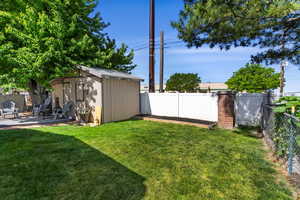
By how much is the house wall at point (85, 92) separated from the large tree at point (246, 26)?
4682 mm

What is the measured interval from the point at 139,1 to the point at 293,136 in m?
12.1

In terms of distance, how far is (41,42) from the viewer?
710cm

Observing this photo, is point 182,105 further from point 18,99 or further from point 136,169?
point 18,99

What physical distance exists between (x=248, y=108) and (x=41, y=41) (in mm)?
10218

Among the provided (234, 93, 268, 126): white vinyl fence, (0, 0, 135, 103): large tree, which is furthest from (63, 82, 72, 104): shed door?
(234, 93, 268, 126): white vinyl fence

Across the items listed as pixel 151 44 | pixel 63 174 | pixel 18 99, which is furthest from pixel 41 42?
pixel 18 99

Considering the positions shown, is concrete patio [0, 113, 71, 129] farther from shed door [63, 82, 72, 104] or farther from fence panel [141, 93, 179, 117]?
fence panel [141, 93, 179, 117]

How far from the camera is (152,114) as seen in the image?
965 centimetres

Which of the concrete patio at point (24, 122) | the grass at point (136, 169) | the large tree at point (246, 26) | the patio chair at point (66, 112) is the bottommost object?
the grass at point (136, 169)

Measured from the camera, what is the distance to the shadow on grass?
2273 mm

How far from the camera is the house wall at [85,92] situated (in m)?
7.41

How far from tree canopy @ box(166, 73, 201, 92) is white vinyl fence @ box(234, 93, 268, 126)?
21.2m

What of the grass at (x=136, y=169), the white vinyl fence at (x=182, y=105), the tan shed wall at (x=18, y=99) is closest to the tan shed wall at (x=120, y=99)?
the white vinyl fence at (x=182, y=105)

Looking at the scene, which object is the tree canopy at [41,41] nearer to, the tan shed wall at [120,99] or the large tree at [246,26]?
the tan shed wall at [120,99]
